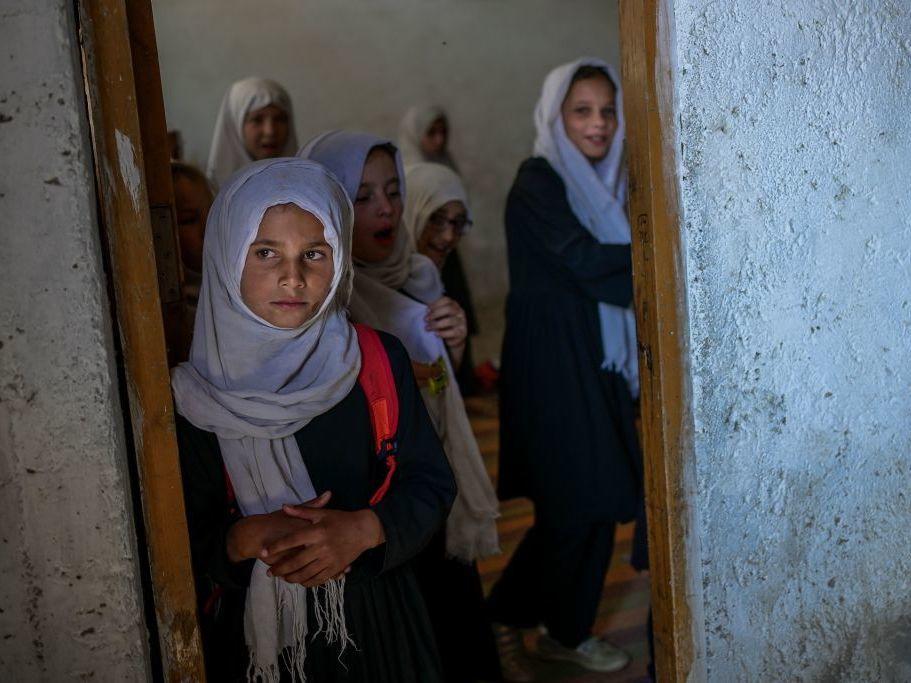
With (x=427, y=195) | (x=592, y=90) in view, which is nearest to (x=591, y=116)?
(x=592, y=90)

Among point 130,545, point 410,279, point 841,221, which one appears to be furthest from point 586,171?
point 130,545

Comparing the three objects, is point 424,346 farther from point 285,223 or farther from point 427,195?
point 427,195

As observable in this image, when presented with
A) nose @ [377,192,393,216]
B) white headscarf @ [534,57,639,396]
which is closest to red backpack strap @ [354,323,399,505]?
nose @ [377,192,393,216]

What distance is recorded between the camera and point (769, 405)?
1.96 m

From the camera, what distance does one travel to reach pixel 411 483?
71.9 inches

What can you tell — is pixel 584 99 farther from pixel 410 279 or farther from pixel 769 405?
pixel 769 405

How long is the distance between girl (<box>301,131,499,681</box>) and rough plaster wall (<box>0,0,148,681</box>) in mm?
914

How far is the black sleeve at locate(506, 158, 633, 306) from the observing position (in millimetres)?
2892

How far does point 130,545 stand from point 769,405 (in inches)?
52.5

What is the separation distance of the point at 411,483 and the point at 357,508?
5.0 inches

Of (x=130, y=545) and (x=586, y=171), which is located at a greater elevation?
(x=586, y=171)

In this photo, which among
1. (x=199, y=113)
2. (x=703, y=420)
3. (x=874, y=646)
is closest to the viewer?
(x=703, y=420)

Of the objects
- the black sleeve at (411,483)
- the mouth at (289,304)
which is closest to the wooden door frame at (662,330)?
the black sleeve at (411,483)

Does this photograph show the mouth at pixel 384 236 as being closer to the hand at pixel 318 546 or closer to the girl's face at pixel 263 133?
the hand at pixel 318 546
